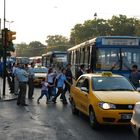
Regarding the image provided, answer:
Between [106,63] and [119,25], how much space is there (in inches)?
3629

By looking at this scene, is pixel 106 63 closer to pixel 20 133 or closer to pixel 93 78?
pixel 93 78

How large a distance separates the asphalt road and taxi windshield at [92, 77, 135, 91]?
1.09 meters

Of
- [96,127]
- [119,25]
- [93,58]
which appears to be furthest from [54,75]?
[119,25]

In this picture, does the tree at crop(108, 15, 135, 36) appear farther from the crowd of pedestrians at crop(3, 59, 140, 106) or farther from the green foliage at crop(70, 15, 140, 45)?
the crowd of pedestrians at crop(3, 59, 140, 106)

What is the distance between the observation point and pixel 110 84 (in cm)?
1401

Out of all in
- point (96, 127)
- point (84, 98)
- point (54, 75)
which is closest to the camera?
point (96, 127)

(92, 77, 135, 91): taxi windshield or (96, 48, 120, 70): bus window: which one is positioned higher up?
(96, 48, 120, 70): bus window

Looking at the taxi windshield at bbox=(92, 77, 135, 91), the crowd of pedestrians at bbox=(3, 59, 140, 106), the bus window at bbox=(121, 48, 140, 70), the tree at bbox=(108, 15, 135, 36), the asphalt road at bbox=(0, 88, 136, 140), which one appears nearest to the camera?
the asphalt road at bbox=(0, 88, 136, 140)

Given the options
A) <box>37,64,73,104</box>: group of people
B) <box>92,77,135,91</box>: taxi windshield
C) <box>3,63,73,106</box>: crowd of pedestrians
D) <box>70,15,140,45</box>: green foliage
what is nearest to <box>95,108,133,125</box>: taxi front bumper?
<box>92,77,135,91</box>: taxi windshield

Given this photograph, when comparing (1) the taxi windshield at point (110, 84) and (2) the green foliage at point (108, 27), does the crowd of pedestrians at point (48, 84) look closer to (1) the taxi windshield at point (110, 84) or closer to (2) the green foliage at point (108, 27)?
(1) the taxi windshield at point (110, 84)

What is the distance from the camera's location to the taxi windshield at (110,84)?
13781 mm

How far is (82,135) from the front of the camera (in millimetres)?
11484

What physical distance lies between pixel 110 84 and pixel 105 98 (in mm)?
1544

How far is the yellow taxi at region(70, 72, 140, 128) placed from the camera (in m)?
12.1
